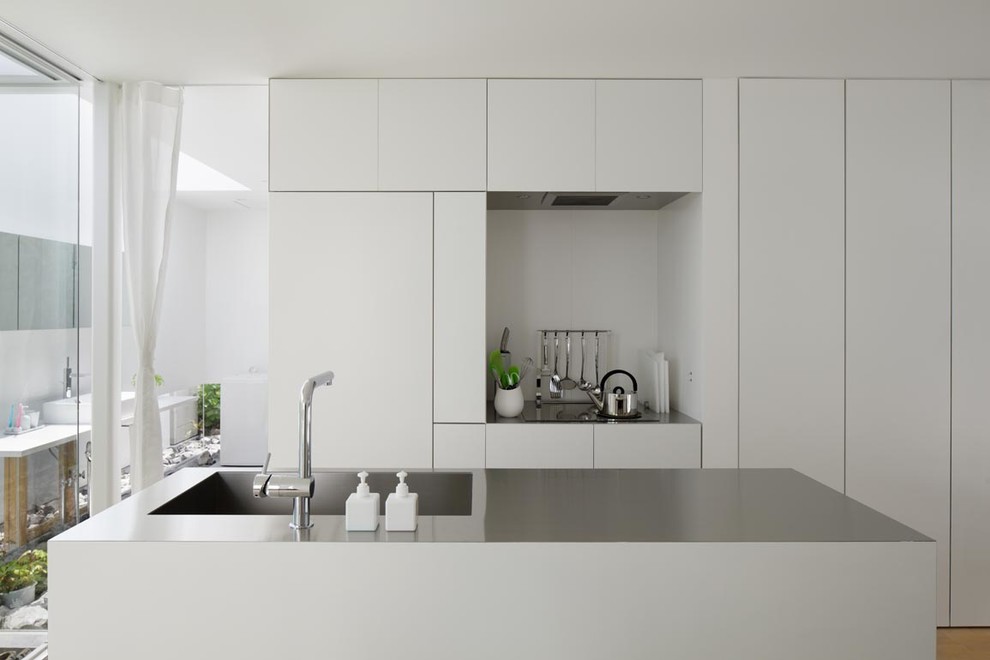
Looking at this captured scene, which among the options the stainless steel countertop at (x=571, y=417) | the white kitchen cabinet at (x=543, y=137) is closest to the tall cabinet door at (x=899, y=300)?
the stainless steel countertop at (x=571, y=417)

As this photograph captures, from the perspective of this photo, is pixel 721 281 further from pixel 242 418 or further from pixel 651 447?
pixel 242 418

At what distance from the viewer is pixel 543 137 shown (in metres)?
3.21

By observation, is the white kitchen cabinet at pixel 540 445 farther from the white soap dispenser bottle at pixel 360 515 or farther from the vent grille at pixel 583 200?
the white soap dispenser bottle at pixel 360 515

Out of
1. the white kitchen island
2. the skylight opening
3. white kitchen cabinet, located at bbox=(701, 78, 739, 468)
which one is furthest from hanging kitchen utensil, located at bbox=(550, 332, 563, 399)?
the skylight opening

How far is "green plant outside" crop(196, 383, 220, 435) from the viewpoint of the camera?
7.25 meters

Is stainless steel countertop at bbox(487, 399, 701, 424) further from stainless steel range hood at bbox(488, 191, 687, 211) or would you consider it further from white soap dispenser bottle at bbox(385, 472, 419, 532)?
white soap dispenser bottle at bbox(385, 472, 419, 532)

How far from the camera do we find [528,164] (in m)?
3.21

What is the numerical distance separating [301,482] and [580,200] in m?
2.38

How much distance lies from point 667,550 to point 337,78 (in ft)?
8.70

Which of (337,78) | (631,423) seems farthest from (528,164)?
(631,423)

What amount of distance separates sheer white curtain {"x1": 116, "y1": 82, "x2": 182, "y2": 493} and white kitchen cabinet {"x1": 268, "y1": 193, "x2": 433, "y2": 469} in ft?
2.01

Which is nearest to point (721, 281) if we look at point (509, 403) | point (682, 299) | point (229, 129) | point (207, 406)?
point (682, 299)

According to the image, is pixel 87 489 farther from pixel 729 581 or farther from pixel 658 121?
pixel 658 121

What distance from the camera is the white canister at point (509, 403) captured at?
134 inches
